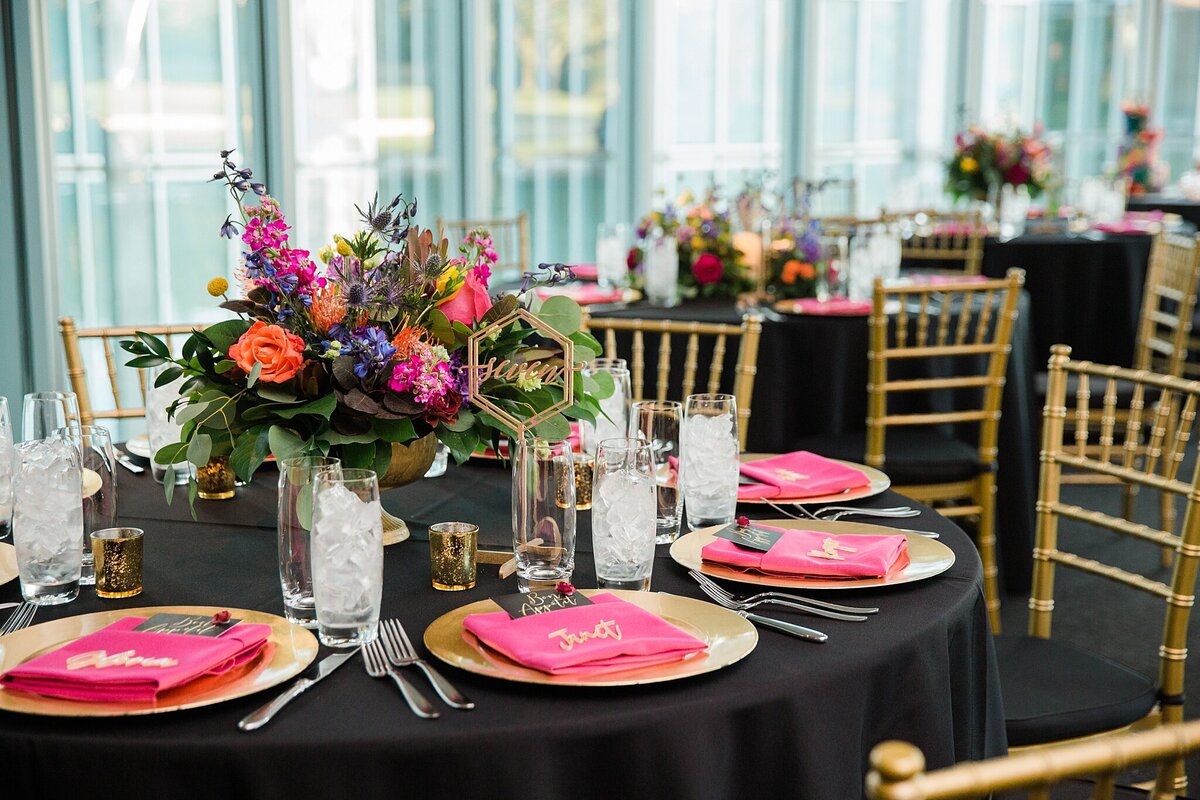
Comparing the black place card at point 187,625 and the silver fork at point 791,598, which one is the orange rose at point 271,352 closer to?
the black place card at point 187,625

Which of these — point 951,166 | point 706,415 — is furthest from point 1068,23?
point 706,415

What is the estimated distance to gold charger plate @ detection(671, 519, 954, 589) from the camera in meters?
1.57

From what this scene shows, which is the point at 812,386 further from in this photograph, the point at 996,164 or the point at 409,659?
the point at 996,164

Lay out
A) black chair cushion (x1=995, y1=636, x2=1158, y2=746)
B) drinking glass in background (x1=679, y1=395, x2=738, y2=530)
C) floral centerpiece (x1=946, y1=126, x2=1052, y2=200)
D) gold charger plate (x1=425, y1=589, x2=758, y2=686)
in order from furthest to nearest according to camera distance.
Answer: floral centerpiece (x1=946, y1=126, x2=1052, y2=200) < black chair cushion (x1=995, y1=636, x2=1158, y2=746) < drinking glass in background (x1=679, y1=395, x2=738, y2=530) < gold charger plate (x1=425, y1=589, x2=758, y2=686)

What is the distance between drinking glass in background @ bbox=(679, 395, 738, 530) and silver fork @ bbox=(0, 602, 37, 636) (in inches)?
33.8

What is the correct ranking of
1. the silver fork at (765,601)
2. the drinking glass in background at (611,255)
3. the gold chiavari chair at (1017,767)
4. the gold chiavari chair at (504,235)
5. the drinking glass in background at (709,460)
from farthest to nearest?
the gold chiavari chair at (504,235)
the drinking glass in background at (611,255)
the drinking glass in background at (709,460)
the silver fork at (765,601)
the gold chiavari chair at (1017,767)

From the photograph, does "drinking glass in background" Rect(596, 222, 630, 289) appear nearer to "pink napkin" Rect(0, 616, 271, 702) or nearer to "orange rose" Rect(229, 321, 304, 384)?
"orange rose" Rect(229, 321, 304, 384)

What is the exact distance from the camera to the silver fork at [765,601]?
1479 mm

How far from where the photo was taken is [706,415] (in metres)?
1.82

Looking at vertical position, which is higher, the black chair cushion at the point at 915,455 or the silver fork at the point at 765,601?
the silver fork at the point at 765,601

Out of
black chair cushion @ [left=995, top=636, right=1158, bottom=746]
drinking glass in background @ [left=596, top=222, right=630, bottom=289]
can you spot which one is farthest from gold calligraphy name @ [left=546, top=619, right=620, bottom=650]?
drinking glass in background @ [left=596, top=222, right=630, bottom=289]

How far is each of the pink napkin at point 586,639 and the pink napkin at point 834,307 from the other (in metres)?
2.37

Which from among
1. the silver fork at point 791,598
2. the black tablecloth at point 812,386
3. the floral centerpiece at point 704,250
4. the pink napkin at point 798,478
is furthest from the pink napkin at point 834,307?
the silver fork at point 791,598

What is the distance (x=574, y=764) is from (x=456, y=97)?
16.1ft
